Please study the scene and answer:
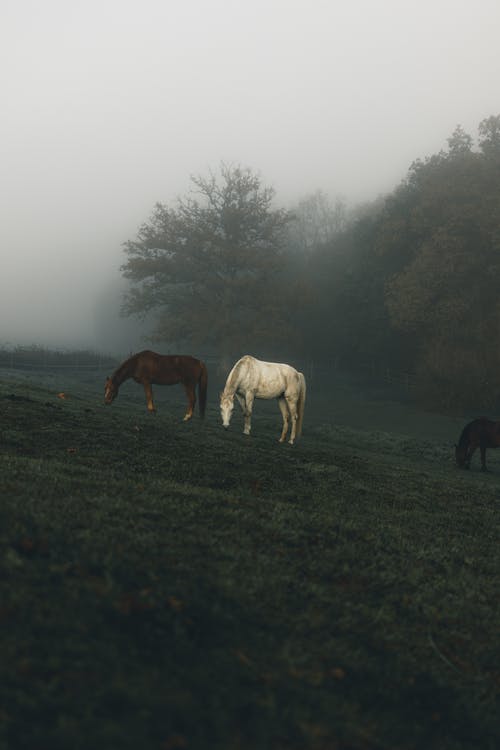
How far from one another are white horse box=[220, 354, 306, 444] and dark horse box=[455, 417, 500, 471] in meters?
7.10

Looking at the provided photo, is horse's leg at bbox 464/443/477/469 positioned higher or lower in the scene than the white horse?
lower

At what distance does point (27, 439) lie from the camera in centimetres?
1079

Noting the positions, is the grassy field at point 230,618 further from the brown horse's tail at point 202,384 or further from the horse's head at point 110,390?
the horse's head at point 110,390

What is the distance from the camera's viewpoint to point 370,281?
54938 millimetres

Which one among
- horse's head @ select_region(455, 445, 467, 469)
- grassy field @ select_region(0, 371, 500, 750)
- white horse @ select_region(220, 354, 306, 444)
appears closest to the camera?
grassy field @ select_region(0, 371, 500, 750)

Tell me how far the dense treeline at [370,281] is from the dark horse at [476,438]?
18.5m

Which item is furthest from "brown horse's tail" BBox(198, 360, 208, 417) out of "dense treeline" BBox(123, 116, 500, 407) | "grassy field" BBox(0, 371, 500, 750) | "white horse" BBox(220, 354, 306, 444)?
"dense treeline" BBox(123, 116, 500, 407)

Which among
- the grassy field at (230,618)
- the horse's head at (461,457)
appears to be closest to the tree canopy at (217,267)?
the horse's head at (461,457)

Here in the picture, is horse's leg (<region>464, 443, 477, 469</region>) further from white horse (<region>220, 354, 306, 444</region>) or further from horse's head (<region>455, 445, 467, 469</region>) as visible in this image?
white horse (<region>220, 354, 306, 444</region>)

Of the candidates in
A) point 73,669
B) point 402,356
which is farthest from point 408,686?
point 402,356

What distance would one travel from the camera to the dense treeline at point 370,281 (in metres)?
40.7

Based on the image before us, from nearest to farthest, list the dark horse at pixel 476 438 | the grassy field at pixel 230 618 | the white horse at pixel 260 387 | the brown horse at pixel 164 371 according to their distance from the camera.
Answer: the grassy field at pixel 230 618, the white horse at pixel 260 387, the brown horse at pixel 164 371, the dark horse at pixel 476 438

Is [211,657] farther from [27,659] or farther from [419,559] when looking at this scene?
[419,559]

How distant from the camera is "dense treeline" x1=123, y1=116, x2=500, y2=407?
40.7 metres
